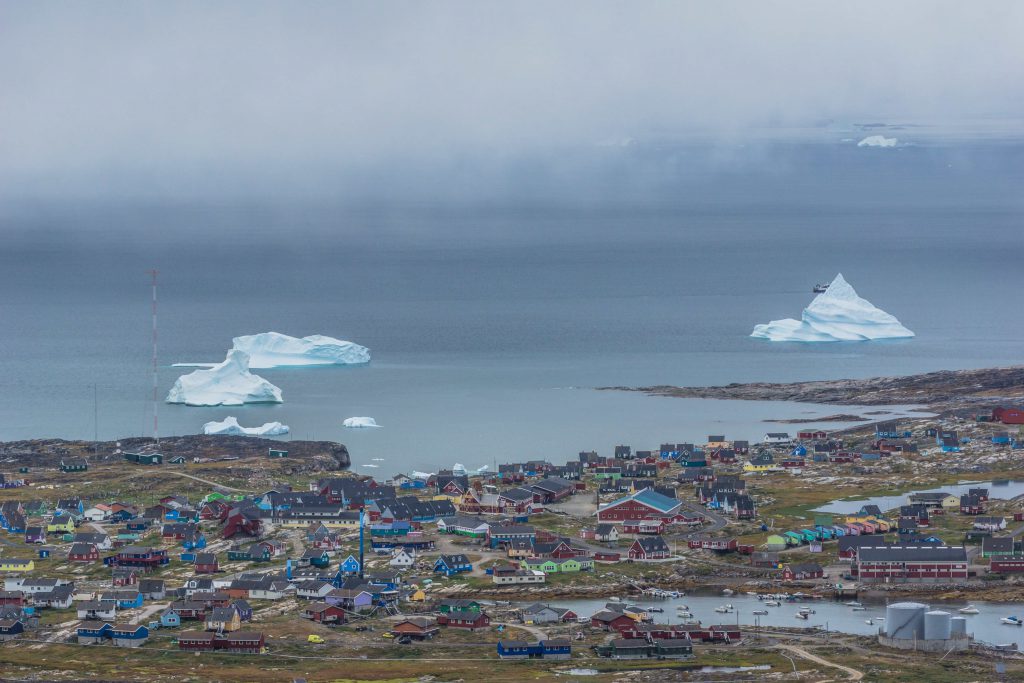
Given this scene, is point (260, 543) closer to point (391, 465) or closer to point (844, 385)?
point (391, 465)

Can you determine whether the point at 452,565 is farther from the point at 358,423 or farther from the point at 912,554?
the point at 358,423

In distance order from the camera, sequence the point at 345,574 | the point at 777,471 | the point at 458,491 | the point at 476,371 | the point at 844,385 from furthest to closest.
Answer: the point at 476,371 < the point at 844,385 < the point at 777,471 < the point at 458,491 < the point at 345,574

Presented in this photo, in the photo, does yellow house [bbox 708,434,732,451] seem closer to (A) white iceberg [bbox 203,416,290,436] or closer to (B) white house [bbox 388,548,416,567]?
(A) white iceberg [bbox 203,416,290,436]

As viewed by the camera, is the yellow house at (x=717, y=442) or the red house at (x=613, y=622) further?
the yellow house at (x=717, y=442)

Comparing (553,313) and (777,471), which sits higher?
(553,313)

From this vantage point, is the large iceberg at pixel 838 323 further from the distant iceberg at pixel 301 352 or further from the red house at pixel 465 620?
the red house at pixel 465 620

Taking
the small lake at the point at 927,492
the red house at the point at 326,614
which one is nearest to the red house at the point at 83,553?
the red house at the point at 326,614

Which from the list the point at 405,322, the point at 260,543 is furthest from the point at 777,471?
the point at 405,322
